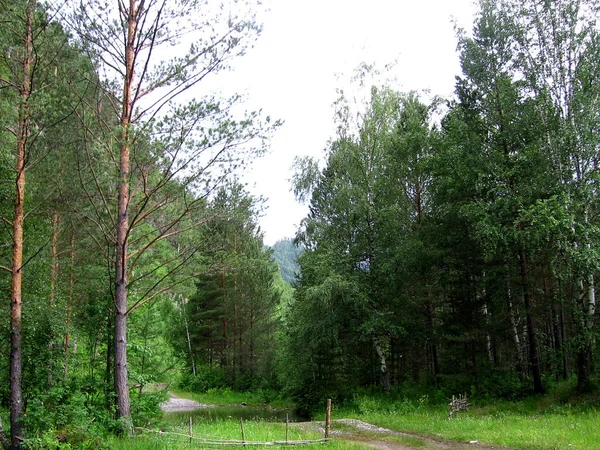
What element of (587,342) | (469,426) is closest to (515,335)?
(587,342)

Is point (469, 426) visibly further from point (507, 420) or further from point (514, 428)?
point (507, 420)

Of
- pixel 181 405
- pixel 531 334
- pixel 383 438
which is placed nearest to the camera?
pixel 383 438

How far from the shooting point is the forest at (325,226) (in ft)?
33.3

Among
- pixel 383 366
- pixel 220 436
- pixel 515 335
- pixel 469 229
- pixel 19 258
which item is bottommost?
pixel 220 436

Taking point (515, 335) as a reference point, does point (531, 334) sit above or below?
above

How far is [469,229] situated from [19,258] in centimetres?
1568

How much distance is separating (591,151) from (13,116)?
16.3 metres

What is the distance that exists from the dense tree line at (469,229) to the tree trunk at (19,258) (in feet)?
38.5

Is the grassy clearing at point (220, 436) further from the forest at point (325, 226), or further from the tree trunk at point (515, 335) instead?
the tree trunk at point (515, 335)

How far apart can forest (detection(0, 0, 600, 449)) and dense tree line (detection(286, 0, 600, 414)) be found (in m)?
0.09

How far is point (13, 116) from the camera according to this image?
32.7ft

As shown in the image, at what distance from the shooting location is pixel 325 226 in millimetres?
22484

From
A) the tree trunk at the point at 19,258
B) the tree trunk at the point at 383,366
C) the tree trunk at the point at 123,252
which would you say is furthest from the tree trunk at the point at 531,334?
the tree trunk at the point at 19,258

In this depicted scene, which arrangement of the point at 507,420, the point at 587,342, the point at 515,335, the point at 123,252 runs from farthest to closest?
the point at 515,335
the point at 587,342
the point at 507,420
the point at 123,252
